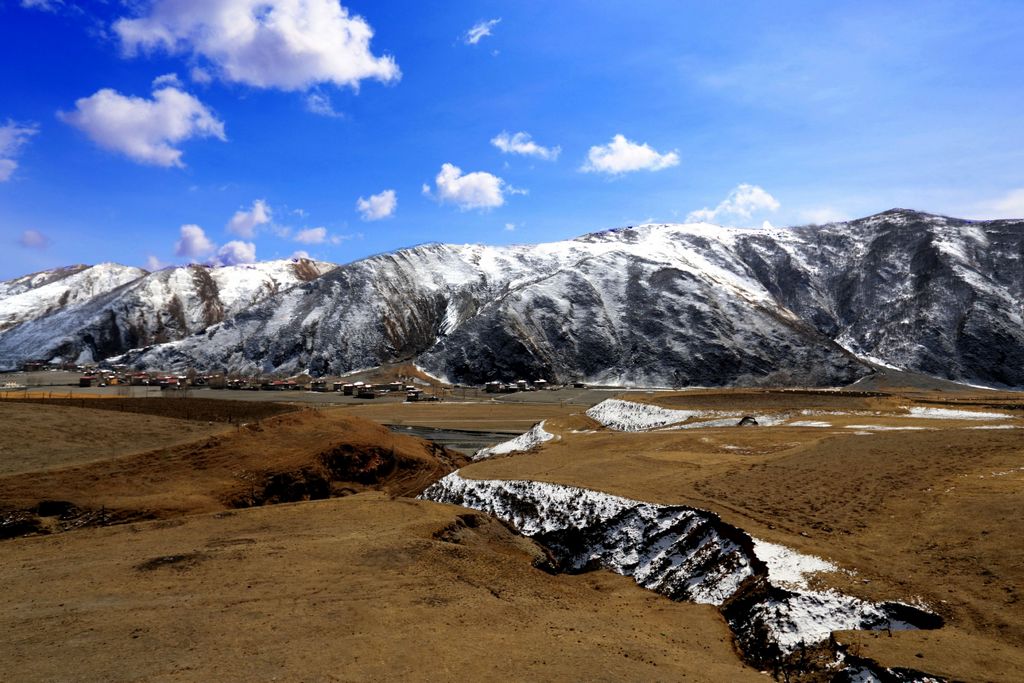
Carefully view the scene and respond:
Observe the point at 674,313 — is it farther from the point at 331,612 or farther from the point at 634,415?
the point at 331,612

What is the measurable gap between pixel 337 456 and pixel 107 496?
30.6ft

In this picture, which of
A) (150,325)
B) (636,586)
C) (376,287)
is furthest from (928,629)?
(150,325)

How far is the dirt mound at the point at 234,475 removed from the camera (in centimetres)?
2000

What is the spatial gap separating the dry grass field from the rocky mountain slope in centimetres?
7640

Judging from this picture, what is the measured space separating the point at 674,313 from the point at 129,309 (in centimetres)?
13185

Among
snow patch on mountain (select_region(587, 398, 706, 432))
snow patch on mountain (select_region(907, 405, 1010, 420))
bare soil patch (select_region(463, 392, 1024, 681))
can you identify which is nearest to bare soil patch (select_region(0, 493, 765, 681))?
bare soil patch (select_region(463, 392, 1024, 681))

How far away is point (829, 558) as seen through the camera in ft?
42.5

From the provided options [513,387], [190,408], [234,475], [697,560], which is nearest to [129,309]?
[513,387]

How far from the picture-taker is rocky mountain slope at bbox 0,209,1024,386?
320ft

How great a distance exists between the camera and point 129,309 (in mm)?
147625

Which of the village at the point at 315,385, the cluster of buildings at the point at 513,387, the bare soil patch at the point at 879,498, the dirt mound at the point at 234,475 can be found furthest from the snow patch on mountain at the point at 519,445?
→ the cluster of buildings at the point at 513,387

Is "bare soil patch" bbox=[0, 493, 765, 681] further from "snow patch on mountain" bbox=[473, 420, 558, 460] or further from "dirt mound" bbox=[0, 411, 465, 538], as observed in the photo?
"snow patch on mountain" bbox=[473, 420, 558, 460]

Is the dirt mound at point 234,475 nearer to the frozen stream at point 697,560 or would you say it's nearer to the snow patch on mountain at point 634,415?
the frozen stream at point 697,560

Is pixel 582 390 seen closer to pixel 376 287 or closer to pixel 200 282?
pixel 376 287
